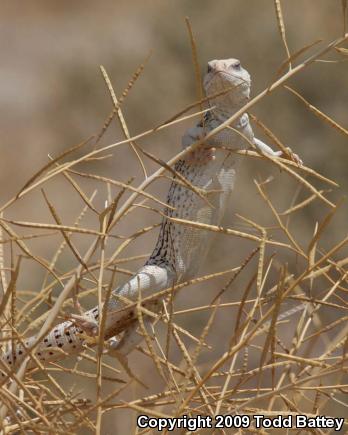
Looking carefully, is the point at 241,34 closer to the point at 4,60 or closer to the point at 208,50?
the point at 208,50

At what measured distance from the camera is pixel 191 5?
9.91m

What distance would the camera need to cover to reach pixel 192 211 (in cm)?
225

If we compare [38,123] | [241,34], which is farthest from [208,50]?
[38,123]

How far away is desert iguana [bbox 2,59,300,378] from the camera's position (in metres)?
2.18

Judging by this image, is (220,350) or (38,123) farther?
(38,123)

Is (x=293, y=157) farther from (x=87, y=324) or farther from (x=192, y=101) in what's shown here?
(x=192, y=101)

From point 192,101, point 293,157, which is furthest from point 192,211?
point 192,101

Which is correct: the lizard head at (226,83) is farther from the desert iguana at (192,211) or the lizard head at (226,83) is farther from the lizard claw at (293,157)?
the lizard claw at (293,157)

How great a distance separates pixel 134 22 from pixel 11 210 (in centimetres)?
533

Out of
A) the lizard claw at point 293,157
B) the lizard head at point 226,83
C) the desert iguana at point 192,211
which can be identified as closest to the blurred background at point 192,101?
the desert iguana at point 192,211

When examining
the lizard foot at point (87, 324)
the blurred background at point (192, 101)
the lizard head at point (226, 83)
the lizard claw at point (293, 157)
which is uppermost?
the lizard head at point (226, 83)

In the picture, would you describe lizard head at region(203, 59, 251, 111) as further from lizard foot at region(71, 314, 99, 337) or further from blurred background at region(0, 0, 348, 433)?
blurred background at region(0, 0, 348, 433)

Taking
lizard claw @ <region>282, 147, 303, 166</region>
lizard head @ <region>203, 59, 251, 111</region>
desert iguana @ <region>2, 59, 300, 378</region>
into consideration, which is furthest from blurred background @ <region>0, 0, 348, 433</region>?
lizard claw @ <region>282, 147, 303, 166</region>

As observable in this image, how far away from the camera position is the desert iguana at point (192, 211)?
218 centimetres
